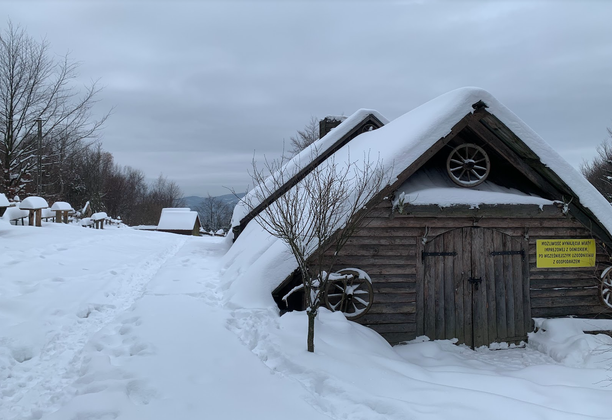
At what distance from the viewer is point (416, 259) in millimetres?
7703

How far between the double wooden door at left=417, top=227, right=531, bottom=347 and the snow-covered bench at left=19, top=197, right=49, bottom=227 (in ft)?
48.1

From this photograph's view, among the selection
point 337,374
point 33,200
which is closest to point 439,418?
point 337,374

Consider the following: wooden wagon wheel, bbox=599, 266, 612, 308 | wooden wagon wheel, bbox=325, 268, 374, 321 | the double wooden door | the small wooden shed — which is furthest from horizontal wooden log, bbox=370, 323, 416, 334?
the small wooden shed

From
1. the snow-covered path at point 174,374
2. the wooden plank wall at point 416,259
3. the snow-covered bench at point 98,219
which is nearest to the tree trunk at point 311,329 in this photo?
the snow-covered path at point 174,374

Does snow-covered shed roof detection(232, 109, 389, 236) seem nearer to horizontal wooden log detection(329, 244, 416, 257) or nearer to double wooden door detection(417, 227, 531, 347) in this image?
horizontal wooden log detection(329, 244, 416, 257)

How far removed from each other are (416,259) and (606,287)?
4.27 metres

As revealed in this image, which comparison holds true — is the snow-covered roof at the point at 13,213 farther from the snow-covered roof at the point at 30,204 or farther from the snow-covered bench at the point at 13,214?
the snow-covered roof at the point at 30,204

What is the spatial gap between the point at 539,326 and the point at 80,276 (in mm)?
10174

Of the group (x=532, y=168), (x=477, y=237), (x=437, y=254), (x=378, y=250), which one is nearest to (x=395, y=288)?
(x=378, y=250)

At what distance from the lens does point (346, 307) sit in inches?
289

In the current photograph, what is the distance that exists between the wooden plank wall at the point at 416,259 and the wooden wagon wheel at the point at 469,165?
611mm

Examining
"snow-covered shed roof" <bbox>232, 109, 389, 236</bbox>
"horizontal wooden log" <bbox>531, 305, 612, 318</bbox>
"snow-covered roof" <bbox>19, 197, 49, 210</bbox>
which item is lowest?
"horizontal wooden log" <bbox>531, 305, 612, 318</bbox>

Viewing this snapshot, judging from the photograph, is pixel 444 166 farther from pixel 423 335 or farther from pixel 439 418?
pixel 439 418

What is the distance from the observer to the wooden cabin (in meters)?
7.29
